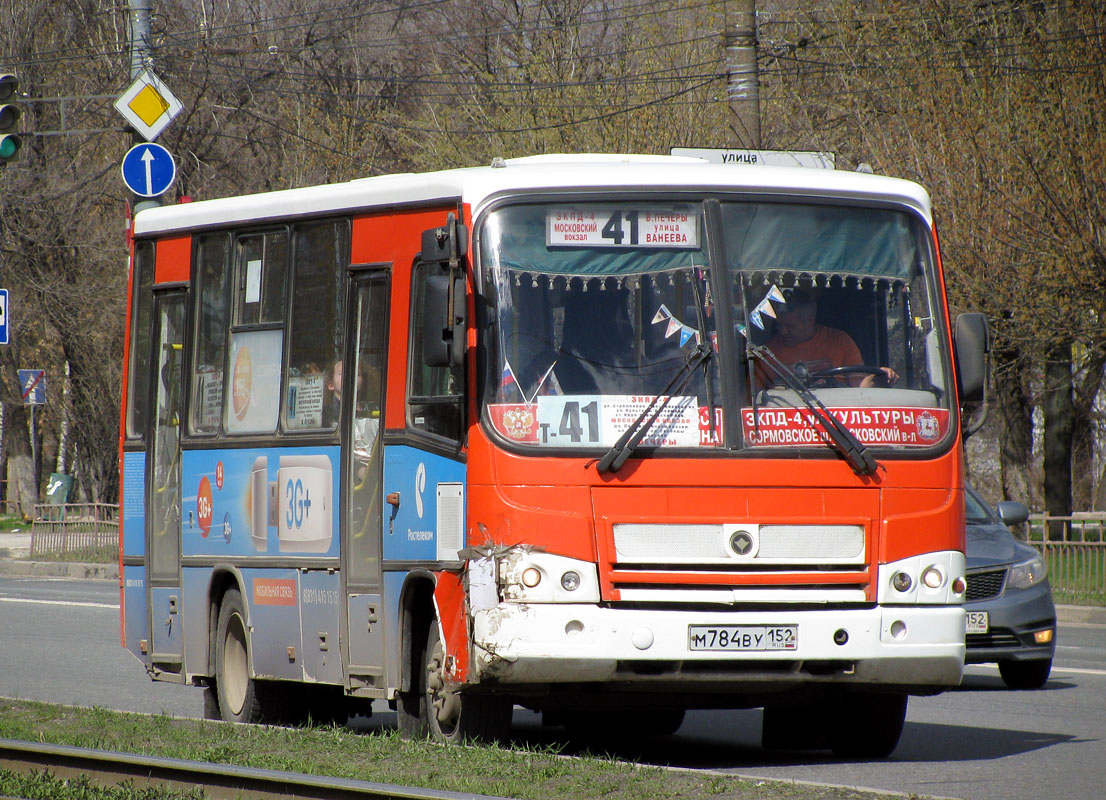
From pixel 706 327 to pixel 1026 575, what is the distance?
5.94m

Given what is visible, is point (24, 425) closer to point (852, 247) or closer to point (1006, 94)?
point (1006, 94)

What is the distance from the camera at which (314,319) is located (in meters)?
10.1

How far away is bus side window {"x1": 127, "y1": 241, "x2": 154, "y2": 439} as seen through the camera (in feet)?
39.3

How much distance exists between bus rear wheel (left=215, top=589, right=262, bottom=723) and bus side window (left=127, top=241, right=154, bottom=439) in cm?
161

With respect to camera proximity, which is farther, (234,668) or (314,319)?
(234,668)

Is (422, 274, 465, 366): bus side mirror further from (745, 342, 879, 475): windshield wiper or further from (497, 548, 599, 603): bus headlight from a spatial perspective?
(745, 342, 879, 475): windshield wiper

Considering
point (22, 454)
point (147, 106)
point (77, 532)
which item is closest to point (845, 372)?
point (147, 106)

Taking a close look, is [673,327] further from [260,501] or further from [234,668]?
[234,668]

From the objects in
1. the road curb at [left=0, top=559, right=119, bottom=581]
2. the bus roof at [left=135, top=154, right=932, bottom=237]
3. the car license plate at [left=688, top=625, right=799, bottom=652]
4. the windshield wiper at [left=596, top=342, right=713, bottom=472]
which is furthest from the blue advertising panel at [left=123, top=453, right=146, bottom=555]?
the road curb at [left=0, top=559, right=119, bottom=581]

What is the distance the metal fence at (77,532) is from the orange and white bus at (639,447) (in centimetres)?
2174

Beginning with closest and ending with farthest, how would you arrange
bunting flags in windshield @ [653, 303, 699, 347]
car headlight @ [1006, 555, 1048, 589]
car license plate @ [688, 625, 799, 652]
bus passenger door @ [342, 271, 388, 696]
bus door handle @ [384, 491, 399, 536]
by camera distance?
car license plate @ [688, 625, 799, 652]
bunting flags in windshield @ [653, 303, 699, 347]
bus door handle @ [384, 491, 399, 536]
bus passenger door @ [342, 271, 388, 696]
car headlight @ [1006, 555, 1048, 589]

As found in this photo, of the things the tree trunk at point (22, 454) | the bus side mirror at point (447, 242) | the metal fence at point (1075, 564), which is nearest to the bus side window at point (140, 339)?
Answer: the bus side mirror at point (447, 242)

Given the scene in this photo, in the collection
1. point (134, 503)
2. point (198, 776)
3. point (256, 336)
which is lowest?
point (198, 776)

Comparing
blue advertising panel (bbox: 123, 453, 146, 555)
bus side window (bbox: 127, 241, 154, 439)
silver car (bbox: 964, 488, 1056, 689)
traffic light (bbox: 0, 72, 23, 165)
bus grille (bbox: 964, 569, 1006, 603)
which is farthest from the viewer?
traffic light (bbox: 0, 72, 23, 165)
